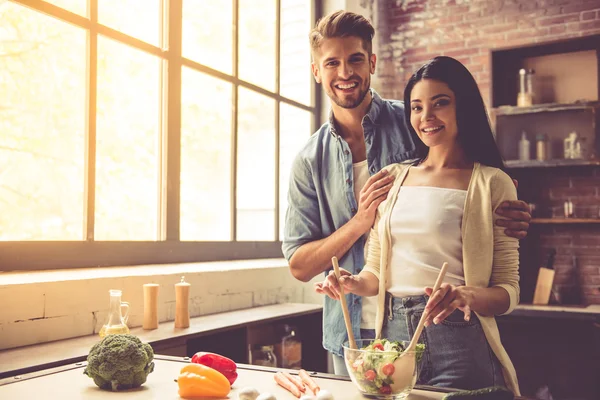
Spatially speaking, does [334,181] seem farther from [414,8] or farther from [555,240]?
[414,8]

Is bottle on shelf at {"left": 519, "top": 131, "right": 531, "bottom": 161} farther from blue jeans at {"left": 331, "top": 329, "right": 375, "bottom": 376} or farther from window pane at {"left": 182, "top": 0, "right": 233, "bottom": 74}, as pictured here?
blue jeans at {"left": 331, "top": 329, "right": 375, "bottom": 376}

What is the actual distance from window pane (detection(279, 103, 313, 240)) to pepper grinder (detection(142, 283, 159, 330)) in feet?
5.97

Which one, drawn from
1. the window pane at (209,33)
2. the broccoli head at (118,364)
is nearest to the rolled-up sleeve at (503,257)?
the broccoli head at (118,364)

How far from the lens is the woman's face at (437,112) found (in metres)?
1.80

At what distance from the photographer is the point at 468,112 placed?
5.91 feet

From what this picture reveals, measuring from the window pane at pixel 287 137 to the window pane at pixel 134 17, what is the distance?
129cm

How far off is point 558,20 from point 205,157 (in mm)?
2827

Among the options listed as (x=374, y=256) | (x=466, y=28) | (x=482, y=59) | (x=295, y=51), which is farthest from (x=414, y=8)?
(x=374, y=256)

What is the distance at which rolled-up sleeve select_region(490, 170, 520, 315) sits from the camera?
1.64m

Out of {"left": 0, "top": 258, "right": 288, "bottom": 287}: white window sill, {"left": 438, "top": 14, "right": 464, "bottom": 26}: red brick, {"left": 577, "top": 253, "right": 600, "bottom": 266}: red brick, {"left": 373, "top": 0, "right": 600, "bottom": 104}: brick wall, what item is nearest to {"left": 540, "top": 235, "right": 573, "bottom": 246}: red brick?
{"left": 577, "top": 253, "right": 600, "bottom": 266}: red brick

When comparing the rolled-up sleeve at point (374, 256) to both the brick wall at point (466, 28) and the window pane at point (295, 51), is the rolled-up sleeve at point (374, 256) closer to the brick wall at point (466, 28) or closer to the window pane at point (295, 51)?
the window pane at point (295, 51)

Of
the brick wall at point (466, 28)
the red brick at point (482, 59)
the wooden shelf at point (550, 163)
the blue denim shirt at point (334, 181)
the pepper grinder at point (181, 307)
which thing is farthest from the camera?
the red brick at point (482, 59)

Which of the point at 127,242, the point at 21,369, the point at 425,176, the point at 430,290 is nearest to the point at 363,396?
the point at 430,290

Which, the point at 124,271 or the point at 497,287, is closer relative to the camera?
the point at 497,287
